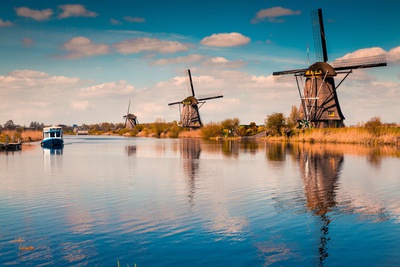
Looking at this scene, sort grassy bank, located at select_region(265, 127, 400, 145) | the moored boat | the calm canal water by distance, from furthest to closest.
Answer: the moored boat, grassy bank, located at select_region(265, 127, 400, 145), the calm canal water

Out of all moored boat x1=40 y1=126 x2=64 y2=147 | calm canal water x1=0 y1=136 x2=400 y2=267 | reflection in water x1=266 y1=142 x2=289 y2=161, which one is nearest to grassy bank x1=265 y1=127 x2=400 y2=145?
reflection in water x1=266 y1=142 x2=289 y2=161

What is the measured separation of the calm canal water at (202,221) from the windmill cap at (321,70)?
34344 millimetres

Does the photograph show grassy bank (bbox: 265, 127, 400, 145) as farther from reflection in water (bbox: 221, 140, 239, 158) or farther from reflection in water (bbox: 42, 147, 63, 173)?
reflection in water (bbox: 42, 147, 63, 173)

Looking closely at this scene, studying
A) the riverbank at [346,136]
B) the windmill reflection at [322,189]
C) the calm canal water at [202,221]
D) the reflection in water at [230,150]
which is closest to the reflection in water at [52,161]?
the calm canal water at [202,221]

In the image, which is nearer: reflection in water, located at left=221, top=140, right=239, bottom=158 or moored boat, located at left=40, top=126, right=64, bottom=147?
reflection in water, located at left=221, top=140, right=239, bottom=158

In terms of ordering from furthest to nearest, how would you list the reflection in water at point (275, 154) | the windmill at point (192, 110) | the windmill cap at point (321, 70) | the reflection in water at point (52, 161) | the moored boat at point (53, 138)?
1. the windmill at point (192, 110)
2. the moored boat at point (53, 138)
3. the windmill cap at point (321, 70)
4. the reflection in water at point (275, 154)
5. the reflection in water at point (52, 161)

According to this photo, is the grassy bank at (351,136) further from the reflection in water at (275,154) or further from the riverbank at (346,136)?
the reflection in water at (275,154)

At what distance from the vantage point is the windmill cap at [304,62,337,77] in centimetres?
5297

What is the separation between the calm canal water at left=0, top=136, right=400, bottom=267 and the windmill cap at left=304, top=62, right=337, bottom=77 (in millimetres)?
34344

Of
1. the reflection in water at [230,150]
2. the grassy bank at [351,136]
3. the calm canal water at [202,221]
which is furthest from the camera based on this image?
Result: the grassy bank at [351,136]

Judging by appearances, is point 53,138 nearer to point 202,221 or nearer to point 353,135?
point 353,135

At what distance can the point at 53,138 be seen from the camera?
55.9 m

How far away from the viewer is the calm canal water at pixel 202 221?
866 cm

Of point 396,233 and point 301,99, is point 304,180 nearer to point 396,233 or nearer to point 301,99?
point 396,233
